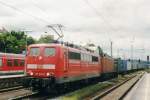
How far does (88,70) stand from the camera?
32.6 m

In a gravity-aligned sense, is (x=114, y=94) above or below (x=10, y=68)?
below

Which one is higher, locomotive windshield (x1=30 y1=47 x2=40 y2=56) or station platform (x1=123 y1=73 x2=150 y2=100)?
locomotive windshield (x1=30 y1=47 x2=40 y2=56)

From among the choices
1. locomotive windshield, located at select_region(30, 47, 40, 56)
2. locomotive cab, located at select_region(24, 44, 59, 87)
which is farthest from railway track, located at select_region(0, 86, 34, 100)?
locomotive windshield, located at select_region(30, 47, 40, 56)

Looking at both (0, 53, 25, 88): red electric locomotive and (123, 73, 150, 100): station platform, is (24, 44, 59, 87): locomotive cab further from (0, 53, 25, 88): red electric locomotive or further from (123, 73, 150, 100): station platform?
(0, 53, 25, 88): red electric locomotive

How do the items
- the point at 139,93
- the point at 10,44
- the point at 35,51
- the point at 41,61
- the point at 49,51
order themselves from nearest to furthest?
the point at 41,61
the point at 49,51
the point at 35,51
the point at 139,93
the point at 10,44

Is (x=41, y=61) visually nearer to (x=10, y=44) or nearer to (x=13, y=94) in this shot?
(x=13, y=94)

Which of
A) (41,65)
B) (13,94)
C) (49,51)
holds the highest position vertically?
(49,51)

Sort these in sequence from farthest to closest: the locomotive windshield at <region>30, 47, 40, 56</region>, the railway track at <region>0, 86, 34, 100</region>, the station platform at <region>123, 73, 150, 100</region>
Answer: the locomotive windshield at <region>30, 47, 40, 56</region> → the station platform at <region>123, 73, 150, 100</region> → the railway track at <region>0, 86, 34, 100</region>

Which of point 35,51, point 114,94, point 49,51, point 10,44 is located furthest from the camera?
point 10,44

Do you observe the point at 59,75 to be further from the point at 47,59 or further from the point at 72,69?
the point at 72,69

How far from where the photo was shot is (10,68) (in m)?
31.5

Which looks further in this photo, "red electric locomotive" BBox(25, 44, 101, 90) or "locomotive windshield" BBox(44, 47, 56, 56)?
"locomotive windshield" BBox(44, 47, 56, 56)

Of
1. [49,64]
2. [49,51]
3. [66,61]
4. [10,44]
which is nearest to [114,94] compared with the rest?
[66,61]

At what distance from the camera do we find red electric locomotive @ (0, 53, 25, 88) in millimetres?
29969
